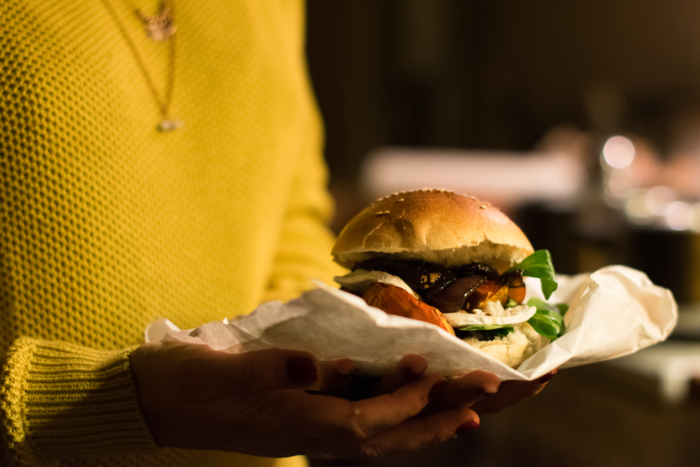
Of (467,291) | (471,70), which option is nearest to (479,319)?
(467,291)

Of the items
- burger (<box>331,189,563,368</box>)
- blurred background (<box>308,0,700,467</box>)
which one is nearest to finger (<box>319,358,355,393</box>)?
burger (<box>331,189,563,368</box>)

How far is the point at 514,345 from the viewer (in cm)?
90

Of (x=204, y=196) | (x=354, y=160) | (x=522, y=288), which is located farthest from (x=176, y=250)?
(x=354, y=160)

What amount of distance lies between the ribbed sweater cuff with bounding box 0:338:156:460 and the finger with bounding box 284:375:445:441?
0.90 ft

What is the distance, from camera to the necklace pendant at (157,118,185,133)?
1089 mm

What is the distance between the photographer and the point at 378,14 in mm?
6109

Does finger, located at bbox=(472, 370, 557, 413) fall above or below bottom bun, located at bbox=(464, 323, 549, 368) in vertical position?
below

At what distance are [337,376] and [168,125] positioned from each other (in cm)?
71

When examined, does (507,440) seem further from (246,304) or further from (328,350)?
(328,350)

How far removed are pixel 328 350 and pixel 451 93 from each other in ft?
19.5

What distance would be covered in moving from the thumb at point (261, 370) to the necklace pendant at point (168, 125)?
0.64 meters

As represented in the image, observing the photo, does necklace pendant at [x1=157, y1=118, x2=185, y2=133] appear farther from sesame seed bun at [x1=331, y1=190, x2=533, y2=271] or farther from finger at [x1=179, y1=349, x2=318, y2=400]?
finger at [x1=179, y1=349, x2=318, y2=400]

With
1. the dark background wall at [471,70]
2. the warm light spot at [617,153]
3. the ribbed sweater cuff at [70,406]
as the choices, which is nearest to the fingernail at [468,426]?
the ribbed sweater cuff at [70,406]

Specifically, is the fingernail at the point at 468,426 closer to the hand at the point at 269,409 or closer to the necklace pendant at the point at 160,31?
the hand at the point at 269,409
